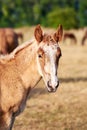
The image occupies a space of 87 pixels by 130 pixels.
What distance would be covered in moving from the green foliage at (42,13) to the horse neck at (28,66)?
185 feet

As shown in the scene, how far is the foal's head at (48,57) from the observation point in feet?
17.4

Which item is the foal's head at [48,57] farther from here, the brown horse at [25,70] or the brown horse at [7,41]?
the brown horse at [7,41]

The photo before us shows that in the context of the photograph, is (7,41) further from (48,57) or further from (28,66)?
(48,57)

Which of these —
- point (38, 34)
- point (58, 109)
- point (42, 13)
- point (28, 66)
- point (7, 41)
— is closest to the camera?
point (38, 34)

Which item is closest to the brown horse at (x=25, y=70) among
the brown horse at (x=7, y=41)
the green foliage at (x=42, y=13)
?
the brown horse at (x=7, y=41)

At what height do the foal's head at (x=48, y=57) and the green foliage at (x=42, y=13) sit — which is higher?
the foal's head at (x=48, y=57)


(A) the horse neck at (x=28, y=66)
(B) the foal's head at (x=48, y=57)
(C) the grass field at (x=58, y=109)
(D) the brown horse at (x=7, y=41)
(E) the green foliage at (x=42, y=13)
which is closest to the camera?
(B) the foal's head at (x=48, y=57)

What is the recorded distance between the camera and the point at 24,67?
5.91m

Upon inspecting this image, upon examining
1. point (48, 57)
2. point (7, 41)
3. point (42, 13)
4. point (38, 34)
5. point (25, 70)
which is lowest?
point (42, 13)

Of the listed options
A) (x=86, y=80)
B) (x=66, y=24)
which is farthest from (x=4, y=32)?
(x=66, y=24)

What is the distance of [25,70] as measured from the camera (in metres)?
5.91

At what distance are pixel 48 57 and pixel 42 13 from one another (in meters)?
78.9

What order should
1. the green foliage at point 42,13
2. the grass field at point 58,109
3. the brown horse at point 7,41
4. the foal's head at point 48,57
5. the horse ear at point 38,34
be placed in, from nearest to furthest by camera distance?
the foal's head at point 48,57
the horse ear at point 38,34
the grass field at point 58,109
the brown horse at point 7,41
the green foliage at point 42,13

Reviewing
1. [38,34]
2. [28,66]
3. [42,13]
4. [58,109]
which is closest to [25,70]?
[28,66]
